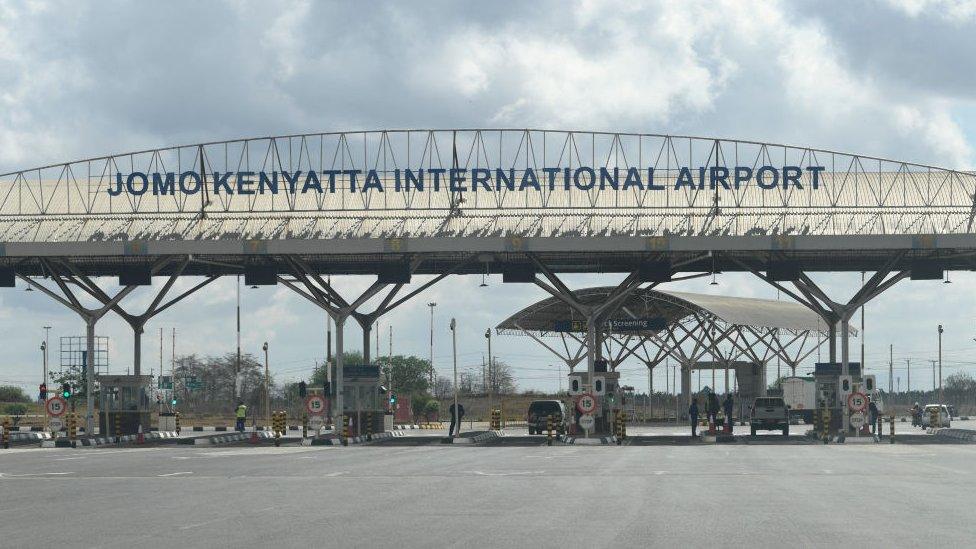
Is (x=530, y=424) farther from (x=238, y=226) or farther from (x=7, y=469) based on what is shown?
(x=7, y=469)

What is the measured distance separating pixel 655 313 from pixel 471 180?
3313 centimetres

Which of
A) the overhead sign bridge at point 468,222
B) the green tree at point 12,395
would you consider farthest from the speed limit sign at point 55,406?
the green tree at point 12,395

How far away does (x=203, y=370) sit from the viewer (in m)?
159

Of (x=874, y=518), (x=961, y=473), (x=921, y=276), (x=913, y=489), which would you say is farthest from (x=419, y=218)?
(x=874, y=518)

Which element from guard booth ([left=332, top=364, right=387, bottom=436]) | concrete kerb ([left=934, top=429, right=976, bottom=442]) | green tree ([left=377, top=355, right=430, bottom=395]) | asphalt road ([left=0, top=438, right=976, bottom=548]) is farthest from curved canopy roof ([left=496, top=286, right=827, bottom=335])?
green tree ([left=377, top=355, right=430, bottom=395])

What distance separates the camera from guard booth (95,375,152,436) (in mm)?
56719

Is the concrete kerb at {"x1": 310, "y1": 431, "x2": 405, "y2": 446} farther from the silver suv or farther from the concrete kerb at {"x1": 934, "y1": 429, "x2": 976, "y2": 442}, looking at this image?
the silver suv

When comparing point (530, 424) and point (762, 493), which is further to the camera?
point (530, 424)

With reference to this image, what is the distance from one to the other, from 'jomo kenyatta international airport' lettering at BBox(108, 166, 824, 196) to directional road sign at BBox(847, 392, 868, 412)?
9982 millimetres

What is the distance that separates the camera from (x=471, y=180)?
55031 mm

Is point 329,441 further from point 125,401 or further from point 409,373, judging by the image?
point 409,373

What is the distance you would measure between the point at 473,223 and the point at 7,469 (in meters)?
25.4

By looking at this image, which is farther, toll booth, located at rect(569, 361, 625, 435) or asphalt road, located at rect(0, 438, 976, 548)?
toll booth, located at rect(569, 361, 625, 435)

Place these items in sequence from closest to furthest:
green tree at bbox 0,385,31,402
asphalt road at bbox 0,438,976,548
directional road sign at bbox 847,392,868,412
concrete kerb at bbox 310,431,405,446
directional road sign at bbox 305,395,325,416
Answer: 1. asphalt road at bbox 0,438,976,548
2. directional road sign at bbox 847,392,868,412
3. directional road sign at bbox 305,395,325,416
4. concrete kerb at bbox 310,431,405,446
5. green tree at bbox 0,385,31,402
